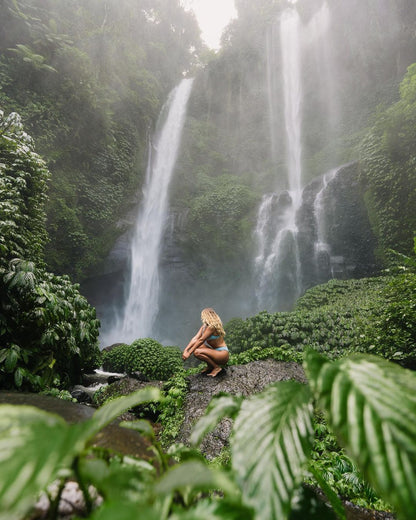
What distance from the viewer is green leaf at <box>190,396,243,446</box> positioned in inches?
20.6

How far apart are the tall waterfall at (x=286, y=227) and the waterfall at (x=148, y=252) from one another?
663 cm

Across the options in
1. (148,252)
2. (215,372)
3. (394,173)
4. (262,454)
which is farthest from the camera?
(148,252)

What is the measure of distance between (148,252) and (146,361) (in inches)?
398

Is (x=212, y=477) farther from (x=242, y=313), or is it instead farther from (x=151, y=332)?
(x=151, y=332)

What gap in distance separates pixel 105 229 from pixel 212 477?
14381 millimetres

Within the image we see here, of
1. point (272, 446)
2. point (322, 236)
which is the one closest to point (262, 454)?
point (272, 446)

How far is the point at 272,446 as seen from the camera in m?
0.44

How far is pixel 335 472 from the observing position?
2027 millimetres

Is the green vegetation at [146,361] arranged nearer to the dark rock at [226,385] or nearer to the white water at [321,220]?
the dark rock at [226,385]

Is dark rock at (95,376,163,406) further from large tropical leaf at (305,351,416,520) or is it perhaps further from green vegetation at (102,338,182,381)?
large tropical leaf at (305,351,416,520)

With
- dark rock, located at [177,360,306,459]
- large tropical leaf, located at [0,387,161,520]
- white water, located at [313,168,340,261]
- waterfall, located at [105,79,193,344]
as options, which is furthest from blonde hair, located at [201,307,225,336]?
waterfall, located at [105,79,193,344]

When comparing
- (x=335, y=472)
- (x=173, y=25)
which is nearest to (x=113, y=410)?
(x=335, y=472)

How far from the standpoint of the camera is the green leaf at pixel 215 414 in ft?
1.72

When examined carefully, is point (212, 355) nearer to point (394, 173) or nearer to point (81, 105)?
point (394, 173)
